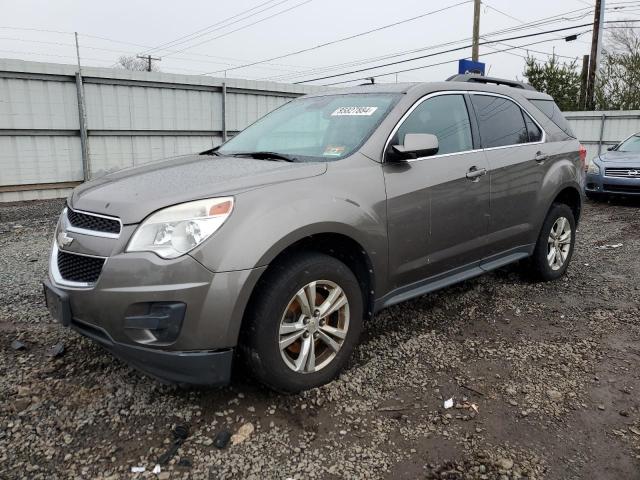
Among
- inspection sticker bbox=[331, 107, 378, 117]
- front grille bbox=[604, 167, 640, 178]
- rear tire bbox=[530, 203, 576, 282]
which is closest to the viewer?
inspection sticker bbox=[331, 107, 378, 117]

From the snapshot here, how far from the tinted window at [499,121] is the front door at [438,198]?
163 millimetres

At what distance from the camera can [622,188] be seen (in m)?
9.80

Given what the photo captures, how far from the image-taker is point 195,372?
2.36 m

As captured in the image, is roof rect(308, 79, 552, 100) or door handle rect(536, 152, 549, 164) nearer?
roof rect(308, 79, 552, 100)

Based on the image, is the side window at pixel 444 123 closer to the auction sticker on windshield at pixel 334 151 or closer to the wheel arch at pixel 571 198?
the auction sticker on windshield at pixel 334 151

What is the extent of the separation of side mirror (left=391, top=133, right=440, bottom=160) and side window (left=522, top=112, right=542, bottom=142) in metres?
1.69

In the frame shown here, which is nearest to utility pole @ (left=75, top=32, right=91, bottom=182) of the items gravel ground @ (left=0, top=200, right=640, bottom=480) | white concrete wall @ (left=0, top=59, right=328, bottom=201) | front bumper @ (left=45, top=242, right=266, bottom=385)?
white concrete wall @ (left=0, top=59, right=328, bottom=201)

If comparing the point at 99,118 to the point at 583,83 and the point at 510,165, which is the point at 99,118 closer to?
the point at 510,165

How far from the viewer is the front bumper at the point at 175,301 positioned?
7.44ft

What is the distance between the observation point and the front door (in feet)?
10.2

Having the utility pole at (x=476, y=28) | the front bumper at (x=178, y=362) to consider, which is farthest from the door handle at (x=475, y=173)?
the utility pole at (x=476, y=28)

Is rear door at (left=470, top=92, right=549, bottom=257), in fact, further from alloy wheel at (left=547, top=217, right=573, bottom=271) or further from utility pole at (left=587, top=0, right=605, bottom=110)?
utility pole at (left=587, top=0, right=605, bottom=110)

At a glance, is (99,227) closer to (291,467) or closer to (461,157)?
(291,467)

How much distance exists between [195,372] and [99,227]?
848mm
